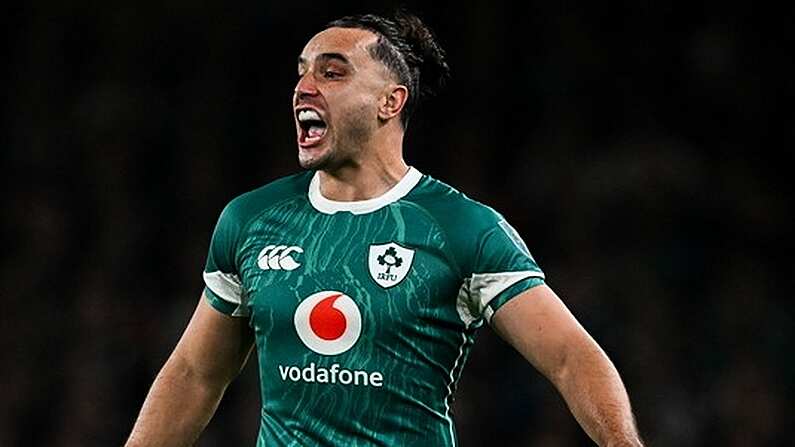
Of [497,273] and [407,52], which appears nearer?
[497,273]

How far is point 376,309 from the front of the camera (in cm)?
360

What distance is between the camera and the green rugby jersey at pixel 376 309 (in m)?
3.59

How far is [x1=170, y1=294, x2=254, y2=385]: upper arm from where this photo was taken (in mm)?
3900

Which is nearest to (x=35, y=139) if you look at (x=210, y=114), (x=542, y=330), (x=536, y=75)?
(x=210, y=114)

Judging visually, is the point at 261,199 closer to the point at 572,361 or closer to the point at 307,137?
the point at 307,137

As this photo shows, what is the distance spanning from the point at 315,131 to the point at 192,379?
2.26ft

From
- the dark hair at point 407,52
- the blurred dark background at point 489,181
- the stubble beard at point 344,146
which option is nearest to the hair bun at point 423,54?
the dark hair at point 407,52

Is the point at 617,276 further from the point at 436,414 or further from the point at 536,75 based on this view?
the point at 436,414

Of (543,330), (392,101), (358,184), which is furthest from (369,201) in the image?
(543,330)

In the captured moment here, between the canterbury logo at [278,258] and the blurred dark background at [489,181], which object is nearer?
the canterbury logo at [278,258]

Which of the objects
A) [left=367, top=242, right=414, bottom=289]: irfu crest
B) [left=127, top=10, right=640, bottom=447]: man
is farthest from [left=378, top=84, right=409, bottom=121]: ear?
[left=367, top=242, right=414, bottom=289]: irfu crest

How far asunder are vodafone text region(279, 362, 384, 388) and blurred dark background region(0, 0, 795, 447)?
365cm

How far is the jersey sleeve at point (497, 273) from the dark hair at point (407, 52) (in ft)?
1.56

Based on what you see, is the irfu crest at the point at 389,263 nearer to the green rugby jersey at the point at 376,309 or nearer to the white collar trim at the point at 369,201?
the green rugby jersey at the point at 376,309
